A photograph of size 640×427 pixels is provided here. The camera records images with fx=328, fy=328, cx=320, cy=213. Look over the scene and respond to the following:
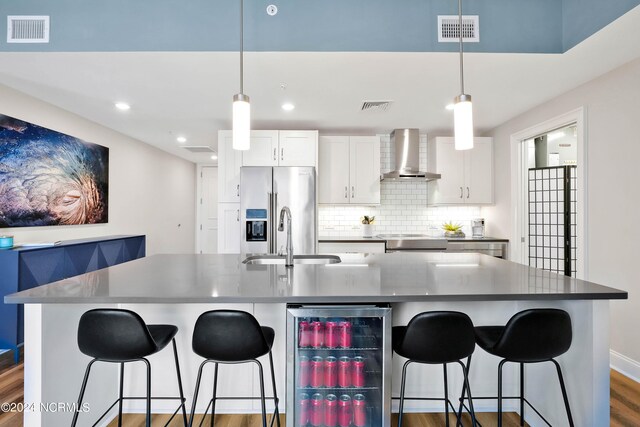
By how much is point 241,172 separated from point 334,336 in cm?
281

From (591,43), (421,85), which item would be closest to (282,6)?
(421,85)

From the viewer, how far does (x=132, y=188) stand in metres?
5.02

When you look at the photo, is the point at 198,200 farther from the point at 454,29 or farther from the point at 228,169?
the point at 454,29

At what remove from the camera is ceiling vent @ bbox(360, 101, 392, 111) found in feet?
11.2

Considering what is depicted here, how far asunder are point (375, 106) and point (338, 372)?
2783mm

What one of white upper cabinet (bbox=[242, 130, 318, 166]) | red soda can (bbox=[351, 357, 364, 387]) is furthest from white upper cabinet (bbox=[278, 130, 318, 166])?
red soda can (bbox=[351, 357, 364, 387])

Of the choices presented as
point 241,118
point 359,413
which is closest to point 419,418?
point 359,413

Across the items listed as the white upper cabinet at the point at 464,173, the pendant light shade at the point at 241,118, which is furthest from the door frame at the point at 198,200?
the pendant light shade at the point at 241,118

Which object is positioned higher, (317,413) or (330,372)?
(330,372)

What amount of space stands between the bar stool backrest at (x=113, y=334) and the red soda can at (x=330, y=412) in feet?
2.83

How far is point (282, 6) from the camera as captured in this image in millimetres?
2367

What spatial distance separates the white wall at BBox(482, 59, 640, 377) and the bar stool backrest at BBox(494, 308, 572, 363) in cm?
162

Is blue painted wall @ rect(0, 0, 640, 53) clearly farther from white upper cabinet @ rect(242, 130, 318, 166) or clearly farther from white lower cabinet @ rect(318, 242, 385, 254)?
white lower cabinet @ rect(318, 242, 385, 254)

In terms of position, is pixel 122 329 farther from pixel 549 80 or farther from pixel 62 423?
pixel 549 80
